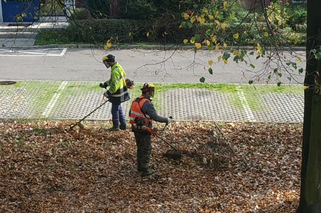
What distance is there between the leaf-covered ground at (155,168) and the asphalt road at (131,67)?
3827mm

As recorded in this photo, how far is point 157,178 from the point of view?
8.84 meters

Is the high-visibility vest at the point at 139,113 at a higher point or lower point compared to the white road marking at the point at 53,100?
higher

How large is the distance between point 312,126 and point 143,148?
3225mm

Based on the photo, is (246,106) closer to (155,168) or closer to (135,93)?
(135,93)

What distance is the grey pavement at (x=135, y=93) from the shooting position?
41.8 ft

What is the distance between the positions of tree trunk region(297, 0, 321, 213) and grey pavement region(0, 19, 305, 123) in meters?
3.36

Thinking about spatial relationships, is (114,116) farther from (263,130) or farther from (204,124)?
(263,130)

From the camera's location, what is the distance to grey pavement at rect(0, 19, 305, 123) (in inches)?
501

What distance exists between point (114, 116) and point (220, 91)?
4.28 m

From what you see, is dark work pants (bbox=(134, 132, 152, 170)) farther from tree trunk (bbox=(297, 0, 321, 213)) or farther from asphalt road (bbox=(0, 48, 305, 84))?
asphalt road (bbox=(0, 48, 305, 84))

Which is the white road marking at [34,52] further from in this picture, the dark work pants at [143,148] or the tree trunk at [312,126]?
the tree trunk at [312,126]

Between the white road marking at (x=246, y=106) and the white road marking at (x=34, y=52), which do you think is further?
the white road marking at (x=34, y=52)

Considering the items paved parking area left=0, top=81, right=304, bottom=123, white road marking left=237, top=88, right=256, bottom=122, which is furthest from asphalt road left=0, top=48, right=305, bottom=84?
paved parking area left=0, top=81, right=304, bottom=123

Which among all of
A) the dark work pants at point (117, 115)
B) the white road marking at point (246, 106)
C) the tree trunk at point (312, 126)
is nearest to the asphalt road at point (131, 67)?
the white road marking at point (246, 106)
